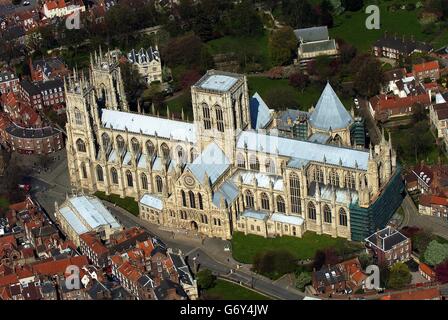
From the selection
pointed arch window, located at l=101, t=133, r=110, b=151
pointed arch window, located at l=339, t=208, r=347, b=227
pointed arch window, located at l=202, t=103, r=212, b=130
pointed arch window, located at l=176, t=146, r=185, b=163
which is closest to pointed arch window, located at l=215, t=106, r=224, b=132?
pointed arch window, located at l=202, t=103, r=212, b=130

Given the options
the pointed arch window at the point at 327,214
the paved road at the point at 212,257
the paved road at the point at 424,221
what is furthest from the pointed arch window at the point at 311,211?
the paved road at the point at 424,221

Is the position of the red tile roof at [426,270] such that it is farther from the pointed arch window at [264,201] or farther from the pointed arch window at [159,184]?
the pointed arch window at [159,184]

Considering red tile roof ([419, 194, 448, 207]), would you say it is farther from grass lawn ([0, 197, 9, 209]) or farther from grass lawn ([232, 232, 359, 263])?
grass lawn ([0, 197, 9, 209])

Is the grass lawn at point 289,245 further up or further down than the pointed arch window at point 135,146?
further down

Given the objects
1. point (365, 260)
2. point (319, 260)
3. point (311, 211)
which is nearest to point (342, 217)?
point (311, 211)

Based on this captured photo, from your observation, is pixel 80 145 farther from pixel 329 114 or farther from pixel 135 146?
pixel 329 114

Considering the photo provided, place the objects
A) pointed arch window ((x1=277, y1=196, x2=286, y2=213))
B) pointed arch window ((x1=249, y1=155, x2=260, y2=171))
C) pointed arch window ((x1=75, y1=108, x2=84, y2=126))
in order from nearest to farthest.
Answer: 1. pointed arch window ((x1=277, y1=196, x2=286, y2=213))
2. pointed arch window ((x1=249, y1=155, x2=260, y2=171))
3. pointed arch window ((x1=75, y1=108, x2=84, y2=126))
